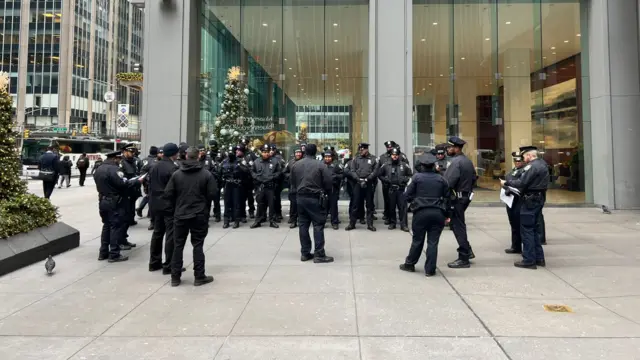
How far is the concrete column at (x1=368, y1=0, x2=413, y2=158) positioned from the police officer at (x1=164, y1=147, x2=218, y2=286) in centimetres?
771

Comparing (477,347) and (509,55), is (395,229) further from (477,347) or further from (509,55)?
(509,55)

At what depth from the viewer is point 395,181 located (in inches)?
365

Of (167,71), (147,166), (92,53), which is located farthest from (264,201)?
(92,53)

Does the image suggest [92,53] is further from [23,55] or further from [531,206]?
[531,206]

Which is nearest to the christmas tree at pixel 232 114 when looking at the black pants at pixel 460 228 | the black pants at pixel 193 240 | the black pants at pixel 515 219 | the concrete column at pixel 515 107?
the black pants at pixel 193 240

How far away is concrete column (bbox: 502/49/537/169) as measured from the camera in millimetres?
13883

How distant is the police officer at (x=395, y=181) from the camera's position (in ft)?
30.5

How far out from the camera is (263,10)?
47.2 ft

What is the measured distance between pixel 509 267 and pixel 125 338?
5.52m

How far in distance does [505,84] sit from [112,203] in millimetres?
12838

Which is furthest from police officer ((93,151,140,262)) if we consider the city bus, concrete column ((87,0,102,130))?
concrete column ((87,0,102,130))

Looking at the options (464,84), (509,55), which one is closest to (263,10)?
(464,84)

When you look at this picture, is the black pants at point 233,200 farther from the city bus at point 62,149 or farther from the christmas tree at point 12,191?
the city bus at point 62,149

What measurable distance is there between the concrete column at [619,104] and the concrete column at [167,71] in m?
13.2
